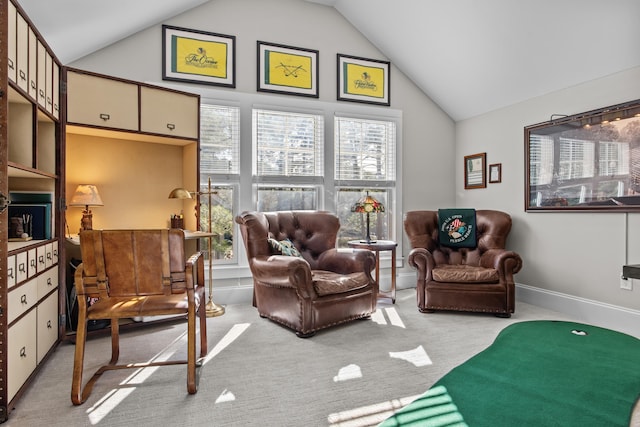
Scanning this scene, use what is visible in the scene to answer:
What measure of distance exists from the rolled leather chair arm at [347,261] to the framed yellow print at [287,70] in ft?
6.40

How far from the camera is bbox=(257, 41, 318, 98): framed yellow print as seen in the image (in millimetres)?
4355

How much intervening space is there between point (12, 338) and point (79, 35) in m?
2.46

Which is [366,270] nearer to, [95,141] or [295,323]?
[295,323]

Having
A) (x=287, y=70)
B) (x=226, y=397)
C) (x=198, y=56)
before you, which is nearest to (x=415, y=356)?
(x=226, y=397)

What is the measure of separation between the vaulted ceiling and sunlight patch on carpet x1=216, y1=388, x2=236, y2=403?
264cm

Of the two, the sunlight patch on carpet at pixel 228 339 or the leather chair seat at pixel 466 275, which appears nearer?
the sunlight patch on carpet at pixel 228 339

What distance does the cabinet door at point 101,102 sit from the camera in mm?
3000

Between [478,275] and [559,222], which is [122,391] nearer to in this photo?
[478,275]

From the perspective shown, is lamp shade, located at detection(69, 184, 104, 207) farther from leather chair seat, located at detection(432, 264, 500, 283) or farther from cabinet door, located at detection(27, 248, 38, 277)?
leather chair seat, located at detection(432, 264, 500, 283)

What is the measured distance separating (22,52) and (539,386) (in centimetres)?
344

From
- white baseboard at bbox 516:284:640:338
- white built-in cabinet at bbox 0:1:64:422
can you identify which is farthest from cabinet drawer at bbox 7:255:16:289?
white baseboard at bbox 516:284:640:338

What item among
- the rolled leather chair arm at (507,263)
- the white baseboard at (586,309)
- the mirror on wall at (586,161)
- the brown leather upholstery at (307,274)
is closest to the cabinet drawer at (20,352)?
the brown leather upholstery at (307,274)

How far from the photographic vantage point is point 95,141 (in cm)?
352

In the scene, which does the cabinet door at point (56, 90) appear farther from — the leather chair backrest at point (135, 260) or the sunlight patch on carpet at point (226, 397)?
the sunlight patch on carpet at point (226, 397)
